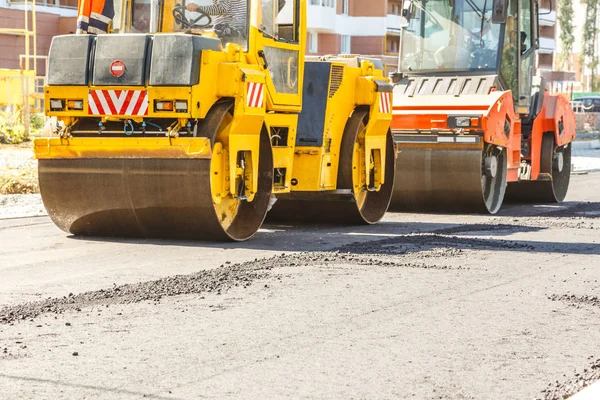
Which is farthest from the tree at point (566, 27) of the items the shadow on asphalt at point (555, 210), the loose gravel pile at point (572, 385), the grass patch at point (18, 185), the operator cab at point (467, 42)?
the loose gravel pile at point (572, 385)

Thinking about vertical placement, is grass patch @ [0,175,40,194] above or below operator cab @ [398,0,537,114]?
below

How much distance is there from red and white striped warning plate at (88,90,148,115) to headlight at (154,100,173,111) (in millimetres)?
98

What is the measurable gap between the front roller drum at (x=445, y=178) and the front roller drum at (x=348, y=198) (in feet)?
3.58

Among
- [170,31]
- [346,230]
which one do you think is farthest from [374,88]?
[170,31]

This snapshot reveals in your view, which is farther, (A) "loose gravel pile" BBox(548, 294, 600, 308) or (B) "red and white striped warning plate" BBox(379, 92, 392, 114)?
(B) "red and white striped warning plate" BBox(379, 92, 392, 114)

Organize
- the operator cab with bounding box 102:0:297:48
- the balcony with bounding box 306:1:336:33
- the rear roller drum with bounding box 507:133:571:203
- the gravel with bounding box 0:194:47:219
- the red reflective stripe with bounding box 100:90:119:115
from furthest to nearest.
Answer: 1. the balcony with bounding box 306:1:336:33
2. the rear roller drum with bounding box 507:133:571:203
3. the gravel with bounding box 0:194:47:219
4. the operator cab with bounding box 102:0:297:48
5. the red reflective stripe with bounding box 100:90:119:115

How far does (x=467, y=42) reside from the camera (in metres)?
15.6

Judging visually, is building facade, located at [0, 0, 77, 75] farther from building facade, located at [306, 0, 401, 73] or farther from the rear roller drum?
the rear roller drum

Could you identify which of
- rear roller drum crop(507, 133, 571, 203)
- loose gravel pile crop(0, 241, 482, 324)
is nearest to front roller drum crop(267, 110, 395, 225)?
loose gravel pile crop(0, 241, 482, 324)

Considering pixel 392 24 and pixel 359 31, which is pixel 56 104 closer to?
pixel 359 31

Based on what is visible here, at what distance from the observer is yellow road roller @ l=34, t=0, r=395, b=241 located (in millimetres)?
10047

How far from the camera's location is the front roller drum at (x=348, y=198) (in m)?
12.7

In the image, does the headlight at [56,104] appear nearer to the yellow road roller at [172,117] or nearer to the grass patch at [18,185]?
the yellow road roller at [172,117]

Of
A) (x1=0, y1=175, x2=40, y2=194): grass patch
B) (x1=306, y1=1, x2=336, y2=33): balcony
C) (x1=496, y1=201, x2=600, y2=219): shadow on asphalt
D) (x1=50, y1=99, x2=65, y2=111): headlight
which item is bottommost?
(x1=496, y1=201, x2=600, y2=219): shadow on asphalt
